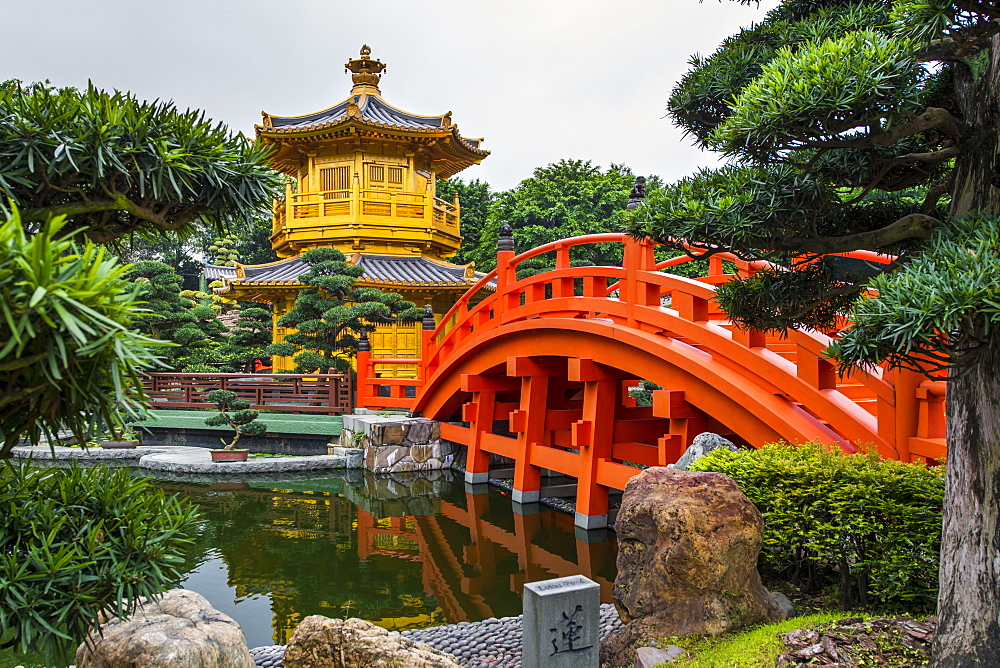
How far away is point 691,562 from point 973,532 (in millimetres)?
1325

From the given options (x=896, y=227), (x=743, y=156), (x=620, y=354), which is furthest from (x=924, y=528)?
(x=620, y=354)

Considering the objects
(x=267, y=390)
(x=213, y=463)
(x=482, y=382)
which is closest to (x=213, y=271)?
(x=267, y=390)

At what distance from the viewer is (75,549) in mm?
2244

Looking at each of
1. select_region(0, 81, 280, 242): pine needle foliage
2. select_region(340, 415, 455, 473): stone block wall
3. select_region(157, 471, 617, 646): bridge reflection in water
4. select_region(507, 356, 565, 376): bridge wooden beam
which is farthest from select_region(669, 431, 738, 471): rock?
select_region(340, 415, 455, 473): stone block wall

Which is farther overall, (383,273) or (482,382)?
(383,273)

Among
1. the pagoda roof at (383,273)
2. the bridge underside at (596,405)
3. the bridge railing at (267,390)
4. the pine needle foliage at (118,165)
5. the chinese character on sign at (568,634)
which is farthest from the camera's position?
the pagoda roof at (383,273)

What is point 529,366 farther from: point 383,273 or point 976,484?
point 383,273

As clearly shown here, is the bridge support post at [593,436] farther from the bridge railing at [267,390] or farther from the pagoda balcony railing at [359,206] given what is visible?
the pagoda balcony railing at [359,206]

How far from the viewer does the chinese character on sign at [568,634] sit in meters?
3.91

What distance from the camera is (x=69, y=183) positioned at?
2.71 m

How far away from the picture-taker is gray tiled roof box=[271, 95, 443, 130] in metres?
18.3

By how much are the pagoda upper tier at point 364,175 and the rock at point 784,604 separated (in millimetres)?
15653

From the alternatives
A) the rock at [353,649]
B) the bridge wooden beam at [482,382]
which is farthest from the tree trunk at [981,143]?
the bridge wooden beam at [482,382]

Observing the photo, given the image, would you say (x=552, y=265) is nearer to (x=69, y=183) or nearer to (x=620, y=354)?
(x=620, y=354)
